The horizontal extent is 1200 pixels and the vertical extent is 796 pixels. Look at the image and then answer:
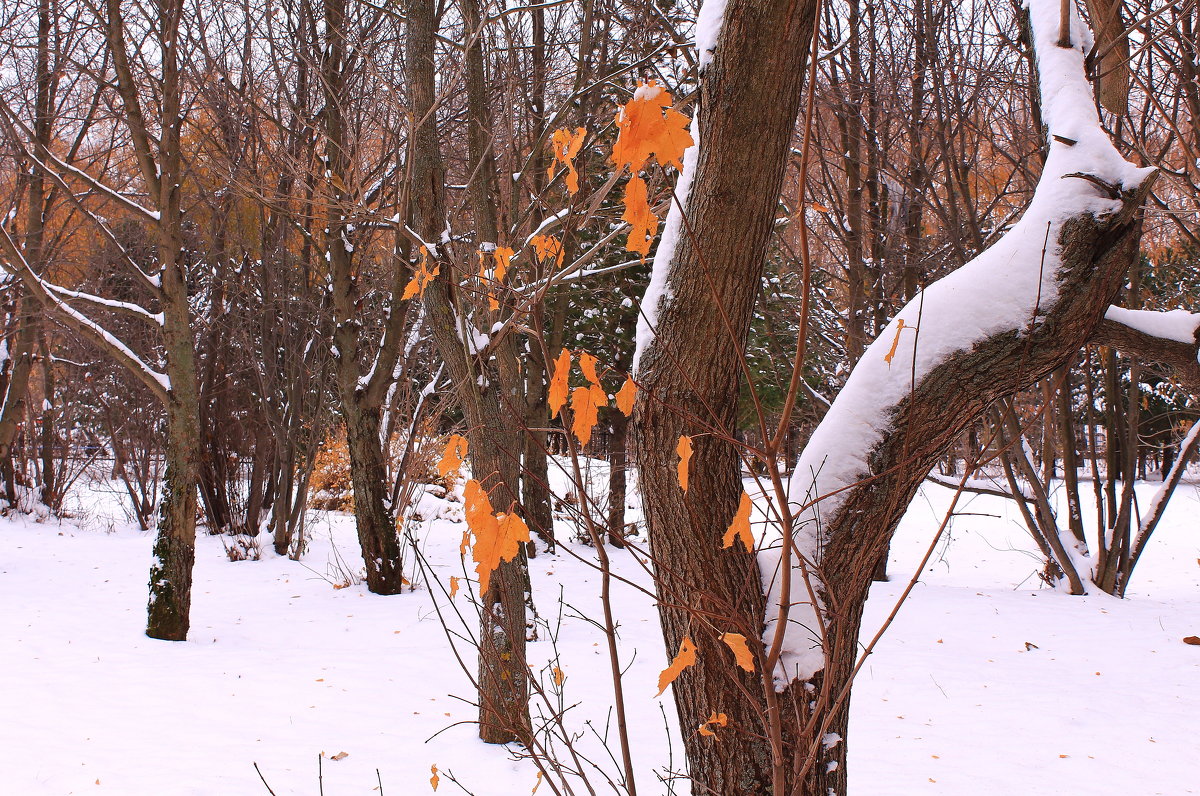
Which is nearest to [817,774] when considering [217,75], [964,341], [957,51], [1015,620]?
[964,341]

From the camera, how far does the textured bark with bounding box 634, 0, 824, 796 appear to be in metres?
1.75

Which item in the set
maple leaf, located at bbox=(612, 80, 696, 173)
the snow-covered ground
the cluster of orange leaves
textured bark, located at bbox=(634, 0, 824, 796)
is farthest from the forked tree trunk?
maple leaf, located at bbox=(612, 80, 696, 173)

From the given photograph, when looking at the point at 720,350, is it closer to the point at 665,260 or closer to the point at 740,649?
the point at 665,260

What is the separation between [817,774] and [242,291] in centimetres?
789

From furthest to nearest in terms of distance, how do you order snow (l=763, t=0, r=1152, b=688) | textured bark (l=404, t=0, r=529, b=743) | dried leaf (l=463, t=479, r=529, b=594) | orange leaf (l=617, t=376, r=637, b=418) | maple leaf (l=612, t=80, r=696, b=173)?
textured bark (l=404, t=0, r=529, b=743)
snow (l=763, t=0, r=1152, b=688)
orange leaf (l=617, t=376, r=637, b=418)
dried leaf (l=463, t=479, r=529, b=594)
maple leaf (l=612, t=80, r=696, b=173)

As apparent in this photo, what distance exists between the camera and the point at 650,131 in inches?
38.6

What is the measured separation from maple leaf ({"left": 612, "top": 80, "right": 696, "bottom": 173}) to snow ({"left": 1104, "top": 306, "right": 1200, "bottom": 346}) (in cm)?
136

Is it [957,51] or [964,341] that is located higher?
[957,51]

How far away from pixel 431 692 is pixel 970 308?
3624 millimetres

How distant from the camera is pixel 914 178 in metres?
7.26

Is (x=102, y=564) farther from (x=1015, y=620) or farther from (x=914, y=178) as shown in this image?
(x=914, y=178)

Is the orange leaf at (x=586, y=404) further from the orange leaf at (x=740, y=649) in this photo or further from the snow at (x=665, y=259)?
the snow at (x=665, y=259)

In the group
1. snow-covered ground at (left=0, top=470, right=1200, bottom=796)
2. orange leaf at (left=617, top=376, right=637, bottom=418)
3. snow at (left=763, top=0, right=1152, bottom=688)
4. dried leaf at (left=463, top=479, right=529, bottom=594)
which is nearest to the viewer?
dried leaf at (left=463, top=479, right=529, bottom=594)

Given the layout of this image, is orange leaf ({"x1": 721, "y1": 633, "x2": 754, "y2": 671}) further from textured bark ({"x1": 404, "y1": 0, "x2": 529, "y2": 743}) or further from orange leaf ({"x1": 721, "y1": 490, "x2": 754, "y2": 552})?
textured bark ({"x1": 404, "y1": 0, "x2": 529, "y2": 743})
